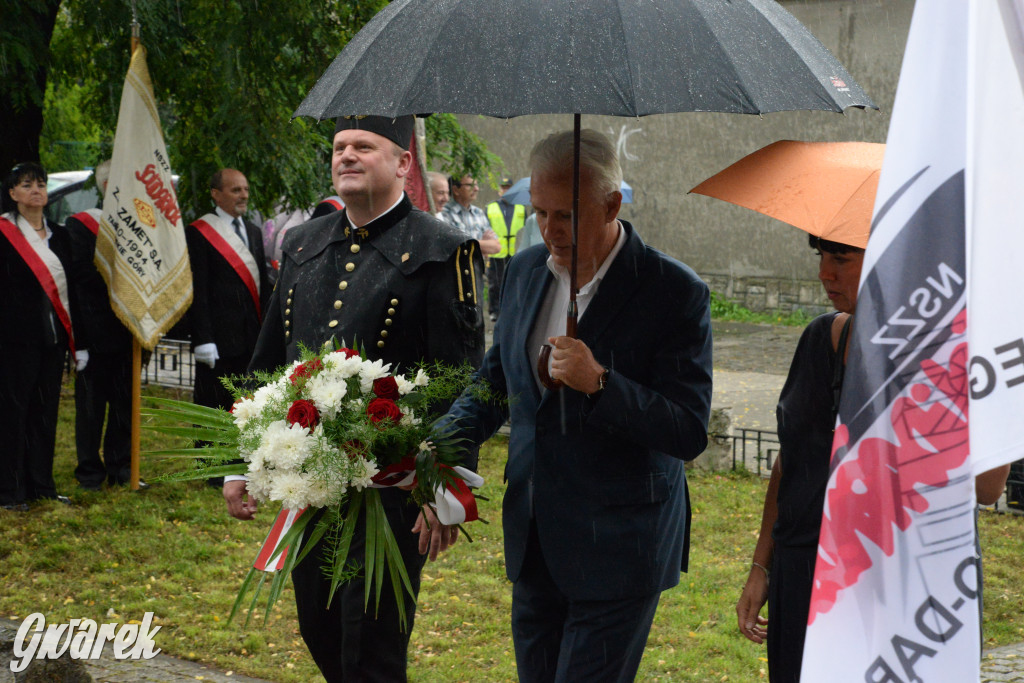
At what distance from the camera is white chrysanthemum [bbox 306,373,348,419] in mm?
2953

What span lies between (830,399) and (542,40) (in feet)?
3.64

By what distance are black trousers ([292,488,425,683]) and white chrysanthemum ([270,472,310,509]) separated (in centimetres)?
52

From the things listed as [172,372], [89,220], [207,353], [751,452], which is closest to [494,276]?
[172,372]

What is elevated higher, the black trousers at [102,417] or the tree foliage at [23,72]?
the tree foliage at [23,72]

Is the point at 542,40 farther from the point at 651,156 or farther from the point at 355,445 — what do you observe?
the point at 651,156

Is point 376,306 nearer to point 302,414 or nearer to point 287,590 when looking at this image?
point 302,414

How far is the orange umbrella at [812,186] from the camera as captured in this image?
265 cm

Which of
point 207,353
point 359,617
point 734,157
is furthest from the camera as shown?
point 734,157

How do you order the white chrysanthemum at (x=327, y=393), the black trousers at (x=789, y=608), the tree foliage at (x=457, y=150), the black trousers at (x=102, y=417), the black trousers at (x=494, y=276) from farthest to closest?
the black trousers at (x=494, y=276), the tree foliage at (x=457, y=150), the black trousers at (x=102, y=417), the white chrysanthemum at (x=327, y=393), the black trousers at (x=789, y=608)

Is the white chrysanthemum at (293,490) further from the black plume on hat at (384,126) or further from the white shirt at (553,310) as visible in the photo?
the black plume on hat at (384,126)

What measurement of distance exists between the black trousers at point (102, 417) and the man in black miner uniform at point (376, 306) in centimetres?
487

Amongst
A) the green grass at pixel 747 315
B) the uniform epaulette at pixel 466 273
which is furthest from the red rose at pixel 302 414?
the green grass at pixel 747 315

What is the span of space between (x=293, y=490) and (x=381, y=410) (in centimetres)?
30

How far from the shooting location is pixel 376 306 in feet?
11.8
